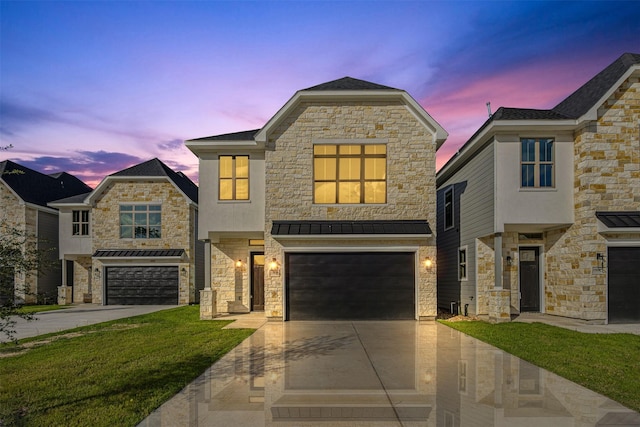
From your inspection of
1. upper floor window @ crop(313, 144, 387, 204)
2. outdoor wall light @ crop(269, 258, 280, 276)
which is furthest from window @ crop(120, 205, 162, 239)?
upper floor window @ crop(313, 144, 387, 204)

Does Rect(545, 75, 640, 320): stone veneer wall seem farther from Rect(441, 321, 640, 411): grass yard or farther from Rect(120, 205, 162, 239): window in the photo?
Rect(120, 205, 162, 239): window

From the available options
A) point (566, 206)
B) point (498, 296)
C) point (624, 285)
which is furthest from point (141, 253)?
point (624, 285)

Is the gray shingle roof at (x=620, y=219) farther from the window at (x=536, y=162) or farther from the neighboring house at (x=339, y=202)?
the neighboring house at (x=339, y=202)

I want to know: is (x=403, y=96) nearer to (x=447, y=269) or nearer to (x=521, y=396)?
(x=447, y=269)

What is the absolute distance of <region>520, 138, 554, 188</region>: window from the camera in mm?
13781

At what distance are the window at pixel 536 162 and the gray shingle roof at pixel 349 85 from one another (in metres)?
5.13

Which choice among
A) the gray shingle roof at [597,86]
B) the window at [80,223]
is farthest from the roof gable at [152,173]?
A: the gray shingle roof at [597,86]

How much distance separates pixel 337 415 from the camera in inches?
207

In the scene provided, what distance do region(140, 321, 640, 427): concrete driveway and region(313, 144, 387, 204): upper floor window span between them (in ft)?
19.5

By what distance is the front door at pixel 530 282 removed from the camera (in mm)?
15211

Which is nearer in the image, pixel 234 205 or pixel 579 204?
pixel 579 204

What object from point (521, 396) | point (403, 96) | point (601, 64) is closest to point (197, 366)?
point (521, 396)

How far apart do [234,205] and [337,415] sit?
10.6m

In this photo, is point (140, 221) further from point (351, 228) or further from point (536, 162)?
point (536, 162)
